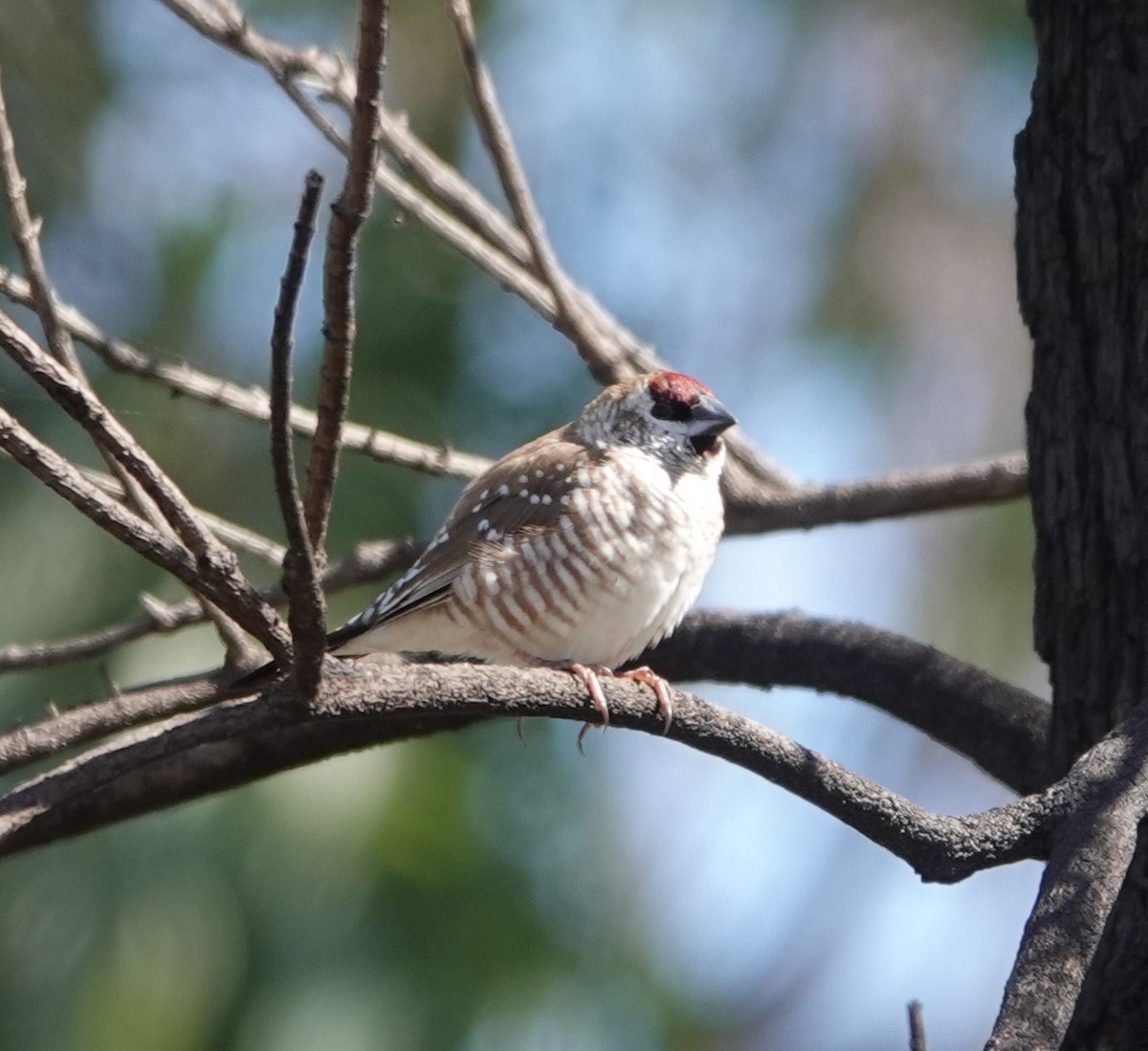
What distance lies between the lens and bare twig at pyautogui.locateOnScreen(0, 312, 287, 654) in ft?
7.12

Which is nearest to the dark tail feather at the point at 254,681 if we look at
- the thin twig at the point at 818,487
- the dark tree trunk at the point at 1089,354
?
the thin twig at the point at 818,487

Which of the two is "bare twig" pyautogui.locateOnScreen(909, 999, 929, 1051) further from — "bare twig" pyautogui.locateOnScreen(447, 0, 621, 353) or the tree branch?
"bare twig" pyautogui.locateOnScreen(447, 0, 621, 353)

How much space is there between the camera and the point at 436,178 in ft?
13.5

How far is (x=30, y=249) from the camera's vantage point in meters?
3.00

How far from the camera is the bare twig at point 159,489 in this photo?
217 cm

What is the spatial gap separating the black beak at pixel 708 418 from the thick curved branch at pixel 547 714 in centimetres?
163

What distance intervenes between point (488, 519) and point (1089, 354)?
1.72 metres

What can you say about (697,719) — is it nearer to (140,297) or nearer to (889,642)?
(889,642)

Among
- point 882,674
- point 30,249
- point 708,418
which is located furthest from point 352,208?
point 708,418

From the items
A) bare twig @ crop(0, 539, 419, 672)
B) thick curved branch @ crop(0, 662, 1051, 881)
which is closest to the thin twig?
bare twig @ crop(0, 539, 419, 672)

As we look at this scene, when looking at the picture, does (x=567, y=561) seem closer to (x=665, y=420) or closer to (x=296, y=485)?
(x=665, y=420)

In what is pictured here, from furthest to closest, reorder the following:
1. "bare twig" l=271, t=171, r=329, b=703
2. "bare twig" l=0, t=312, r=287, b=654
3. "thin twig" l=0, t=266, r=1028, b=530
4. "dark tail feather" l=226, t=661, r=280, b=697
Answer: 1. "thin twig" l=0, t=266, r=1028, b=530
2. "dark tail feather" l=226, t=661, r=280, b=697
3. "bare twig" l=0, t=312, r=287, b=654
4. "bare twig" l=271, t=171, r=329, b=703

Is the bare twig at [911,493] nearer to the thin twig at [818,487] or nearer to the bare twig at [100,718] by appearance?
the thin twig at [818,487]

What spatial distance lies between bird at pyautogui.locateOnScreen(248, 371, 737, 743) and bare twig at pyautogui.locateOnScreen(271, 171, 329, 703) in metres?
1.74
